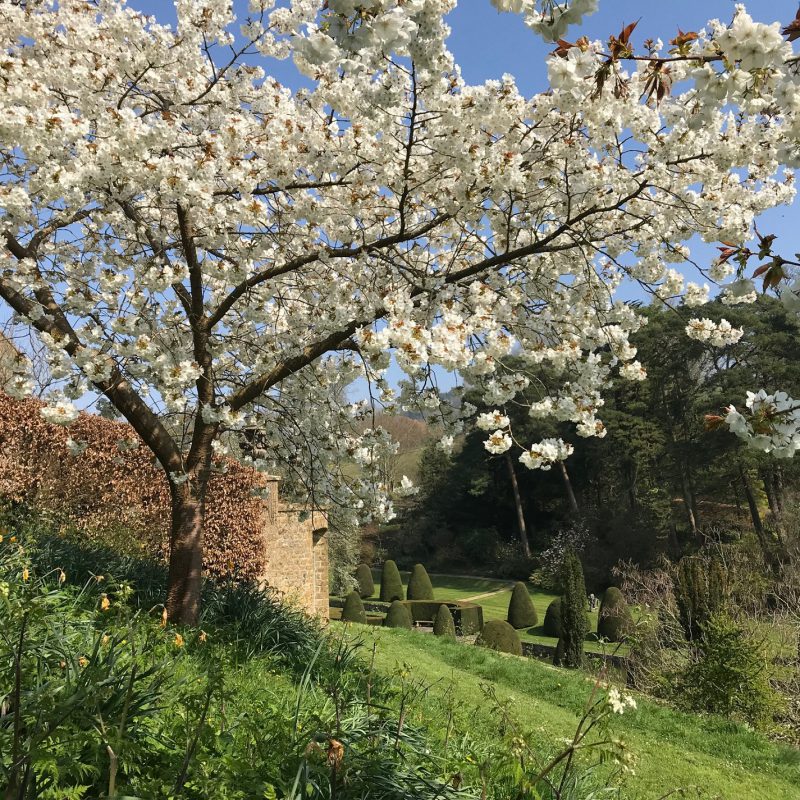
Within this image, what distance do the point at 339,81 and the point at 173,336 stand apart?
2.72 m

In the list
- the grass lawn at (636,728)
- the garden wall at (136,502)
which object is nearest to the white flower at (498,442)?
the grass lawn at (636,728)

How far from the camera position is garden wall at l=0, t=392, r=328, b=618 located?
823cm

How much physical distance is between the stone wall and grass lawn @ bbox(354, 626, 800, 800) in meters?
1.70

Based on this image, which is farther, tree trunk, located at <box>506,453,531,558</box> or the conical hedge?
tree trunk, located at <box>506,453,531,558</box>

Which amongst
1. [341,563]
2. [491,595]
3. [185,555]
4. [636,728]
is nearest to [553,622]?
[341,563]

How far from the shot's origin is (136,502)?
925cm

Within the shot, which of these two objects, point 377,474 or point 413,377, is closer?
point 413,377

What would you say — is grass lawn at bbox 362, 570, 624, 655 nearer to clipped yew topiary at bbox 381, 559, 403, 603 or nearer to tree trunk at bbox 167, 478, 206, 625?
clipped yew topiary at bbox 381, 559, 403, 603

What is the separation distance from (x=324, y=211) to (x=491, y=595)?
26.0m

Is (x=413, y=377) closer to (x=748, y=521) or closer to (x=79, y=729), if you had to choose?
(x=79, y=729)

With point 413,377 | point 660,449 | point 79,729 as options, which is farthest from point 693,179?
point 660,449

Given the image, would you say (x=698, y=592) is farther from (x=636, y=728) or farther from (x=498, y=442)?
(x=498, y=442)

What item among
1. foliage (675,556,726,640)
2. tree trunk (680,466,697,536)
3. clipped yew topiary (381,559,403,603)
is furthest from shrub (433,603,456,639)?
tree trunk (680,466,697,536)

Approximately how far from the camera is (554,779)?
3.40m
